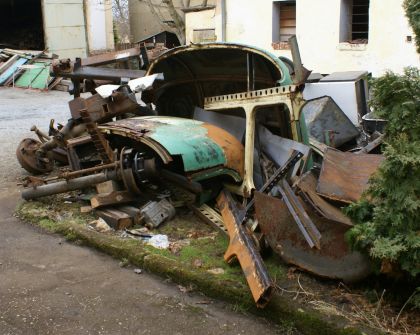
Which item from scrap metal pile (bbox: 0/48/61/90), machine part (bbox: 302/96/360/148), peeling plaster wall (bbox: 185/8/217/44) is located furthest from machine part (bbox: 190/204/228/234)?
scrap metal pile (bbox: 0/48/61/90)

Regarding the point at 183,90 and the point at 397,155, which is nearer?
the point at 397,155

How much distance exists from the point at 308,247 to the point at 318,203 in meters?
0.36

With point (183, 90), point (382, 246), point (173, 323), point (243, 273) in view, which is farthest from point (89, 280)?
point (183, 90)

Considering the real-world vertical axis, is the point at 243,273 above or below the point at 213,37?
below

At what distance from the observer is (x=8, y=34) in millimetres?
26547

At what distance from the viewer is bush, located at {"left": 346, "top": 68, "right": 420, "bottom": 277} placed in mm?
3195

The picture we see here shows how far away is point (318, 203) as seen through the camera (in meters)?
4.16

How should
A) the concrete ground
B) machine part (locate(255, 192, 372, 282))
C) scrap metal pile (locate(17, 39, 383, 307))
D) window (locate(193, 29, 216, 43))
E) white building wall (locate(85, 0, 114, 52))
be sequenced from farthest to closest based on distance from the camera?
white building wall (locate(85, 0, 114, 52)) → window (locate(193, 29, 216, 43)) → scrap metal pile (locate(17, 39, 383, 307)) → machine part (locate(255, 192, 372, 282)) → the concrete ground

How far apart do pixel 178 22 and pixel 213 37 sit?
433 centimetres

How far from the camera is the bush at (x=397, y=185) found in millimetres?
3195

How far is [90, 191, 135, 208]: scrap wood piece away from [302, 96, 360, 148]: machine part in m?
3.32

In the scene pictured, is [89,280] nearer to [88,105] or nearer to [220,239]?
[220,239]

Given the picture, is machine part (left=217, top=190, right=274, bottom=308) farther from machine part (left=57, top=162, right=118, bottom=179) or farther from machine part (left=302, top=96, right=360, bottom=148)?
machine part (left=302, top=96, right=360, bottom=148)

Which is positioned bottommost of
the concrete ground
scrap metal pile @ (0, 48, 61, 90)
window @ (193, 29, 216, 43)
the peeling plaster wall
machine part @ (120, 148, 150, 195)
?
the concrete ground
